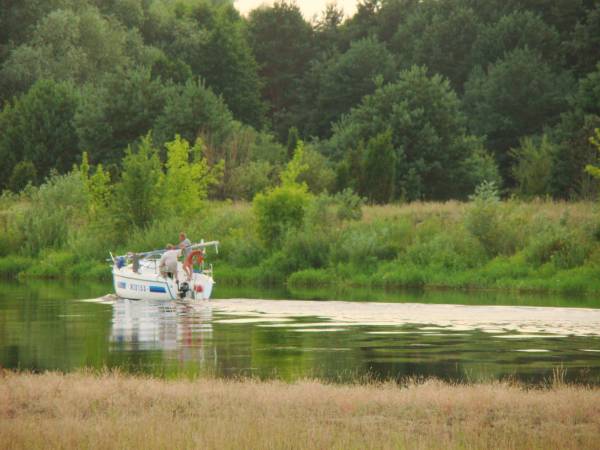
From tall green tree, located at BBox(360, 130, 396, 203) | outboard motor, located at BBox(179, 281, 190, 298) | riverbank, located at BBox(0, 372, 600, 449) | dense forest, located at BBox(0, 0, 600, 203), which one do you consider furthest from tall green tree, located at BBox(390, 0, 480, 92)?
riverbank, located at BBox(0, 372, 600, 449)

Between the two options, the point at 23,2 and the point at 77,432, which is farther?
the point at 23,2

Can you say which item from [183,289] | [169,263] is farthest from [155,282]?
[183,289]

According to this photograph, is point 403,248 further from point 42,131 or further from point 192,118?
point 42,131

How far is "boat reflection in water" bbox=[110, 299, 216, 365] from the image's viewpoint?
29203 mm

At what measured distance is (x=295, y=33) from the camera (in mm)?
125312

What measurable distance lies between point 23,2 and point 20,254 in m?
54.4

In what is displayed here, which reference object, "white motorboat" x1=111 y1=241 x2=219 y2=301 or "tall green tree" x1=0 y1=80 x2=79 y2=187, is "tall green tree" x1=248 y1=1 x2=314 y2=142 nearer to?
"tall green tree" x1=0 y1=80 x2=79 y2=187

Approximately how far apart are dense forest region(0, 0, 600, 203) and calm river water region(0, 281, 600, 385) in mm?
23091

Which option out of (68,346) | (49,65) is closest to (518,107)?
(49,65)

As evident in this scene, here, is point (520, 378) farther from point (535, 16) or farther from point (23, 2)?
point (23, 2)

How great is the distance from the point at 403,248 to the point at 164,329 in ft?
73.2

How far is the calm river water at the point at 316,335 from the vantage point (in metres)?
25.7

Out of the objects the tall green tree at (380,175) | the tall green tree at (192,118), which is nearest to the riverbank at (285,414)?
the tall green tree at (380,175)

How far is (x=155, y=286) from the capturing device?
1828 inches
